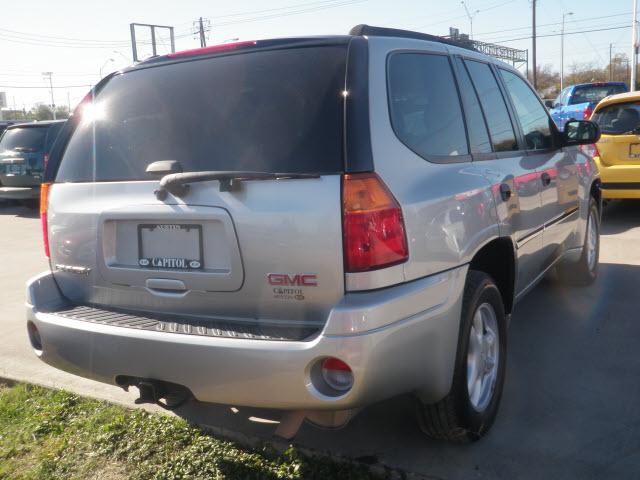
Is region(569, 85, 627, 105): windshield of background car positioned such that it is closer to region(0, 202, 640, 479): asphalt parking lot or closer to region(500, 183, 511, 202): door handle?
region(0, 202, 640, 479): asphalt parking lot

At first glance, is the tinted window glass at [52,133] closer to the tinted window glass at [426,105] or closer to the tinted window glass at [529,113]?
the tinted window glass at [529,113]

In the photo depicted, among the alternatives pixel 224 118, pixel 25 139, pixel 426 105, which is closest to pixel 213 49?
pixel 224 118

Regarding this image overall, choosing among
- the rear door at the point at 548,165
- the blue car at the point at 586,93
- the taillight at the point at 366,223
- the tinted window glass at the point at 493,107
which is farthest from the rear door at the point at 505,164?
the blue car at the point at 586,93

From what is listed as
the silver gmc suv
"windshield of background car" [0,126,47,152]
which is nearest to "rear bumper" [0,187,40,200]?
"windshield of background car" [0,126,47,152]

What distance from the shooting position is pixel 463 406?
305cm

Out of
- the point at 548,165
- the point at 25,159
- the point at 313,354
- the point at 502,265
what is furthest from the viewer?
the point at 25,159

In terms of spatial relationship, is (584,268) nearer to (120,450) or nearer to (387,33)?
(387,33)

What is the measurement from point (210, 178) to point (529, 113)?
2.74 m

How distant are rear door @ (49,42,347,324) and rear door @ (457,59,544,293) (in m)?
1.12

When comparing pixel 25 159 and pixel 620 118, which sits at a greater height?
pixel 620 118

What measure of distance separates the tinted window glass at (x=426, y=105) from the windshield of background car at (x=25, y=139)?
35.1ft

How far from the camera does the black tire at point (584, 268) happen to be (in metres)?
5.58

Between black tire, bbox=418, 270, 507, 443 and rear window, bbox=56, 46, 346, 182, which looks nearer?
rear window, bbox=56, 46, 346, 182

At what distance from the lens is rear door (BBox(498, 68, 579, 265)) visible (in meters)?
4.30
